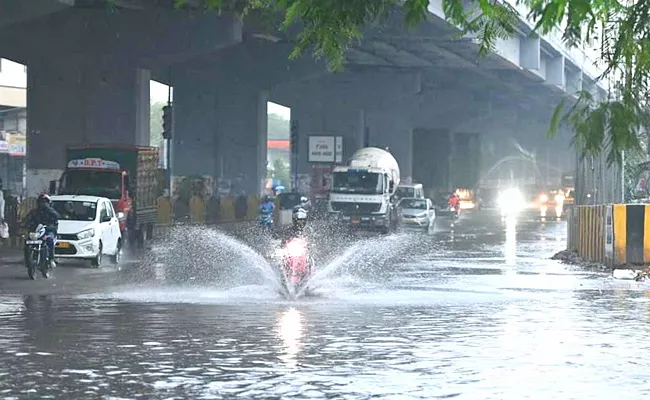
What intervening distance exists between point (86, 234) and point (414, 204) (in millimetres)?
33083

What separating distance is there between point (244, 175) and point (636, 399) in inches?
2631

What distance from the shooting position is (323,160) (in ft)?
296

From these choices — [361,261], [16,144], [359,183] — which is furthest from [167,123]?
[16,144]

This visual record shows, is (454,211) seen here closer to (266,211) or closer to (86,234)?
(266,211)

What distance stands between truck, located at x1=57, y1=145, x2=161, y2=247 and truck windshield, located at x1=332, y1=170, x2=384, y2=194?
12.5 metres

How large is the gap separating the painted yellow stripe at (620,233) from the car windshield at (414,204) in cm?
3120

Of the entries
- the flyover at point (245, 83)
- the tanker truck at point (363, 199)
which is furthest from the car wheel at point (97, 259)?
the tanker truck at point (363, 199)

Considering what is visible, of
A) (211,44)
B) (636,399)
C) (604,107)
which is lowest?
(636,399)

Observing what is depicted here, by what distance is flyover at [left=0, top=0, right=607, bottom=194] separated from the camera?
54375 mm

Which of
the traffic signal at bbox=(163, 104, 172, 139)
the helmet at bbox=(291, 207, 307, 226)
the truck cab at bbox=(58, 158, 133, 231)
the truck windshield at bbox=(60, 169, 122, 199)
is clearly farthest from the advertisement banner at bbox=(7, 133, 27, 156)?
the helmet at bbox=(291, 207, 307, 226)

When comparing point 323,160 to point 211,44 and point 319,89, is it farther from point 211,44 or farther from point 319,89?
point 211,44

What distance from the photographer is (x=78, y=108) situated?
56125 millimetres

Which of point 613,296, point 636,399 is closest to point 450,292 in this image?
point 613,296

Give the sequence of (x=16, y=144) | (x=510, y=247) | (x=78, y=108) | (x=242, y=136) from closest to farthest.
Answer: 1. (x=510, y=247)
2. (x=78, y=108)
3. (x=242, y=136)
4. (x=16, y=144)
